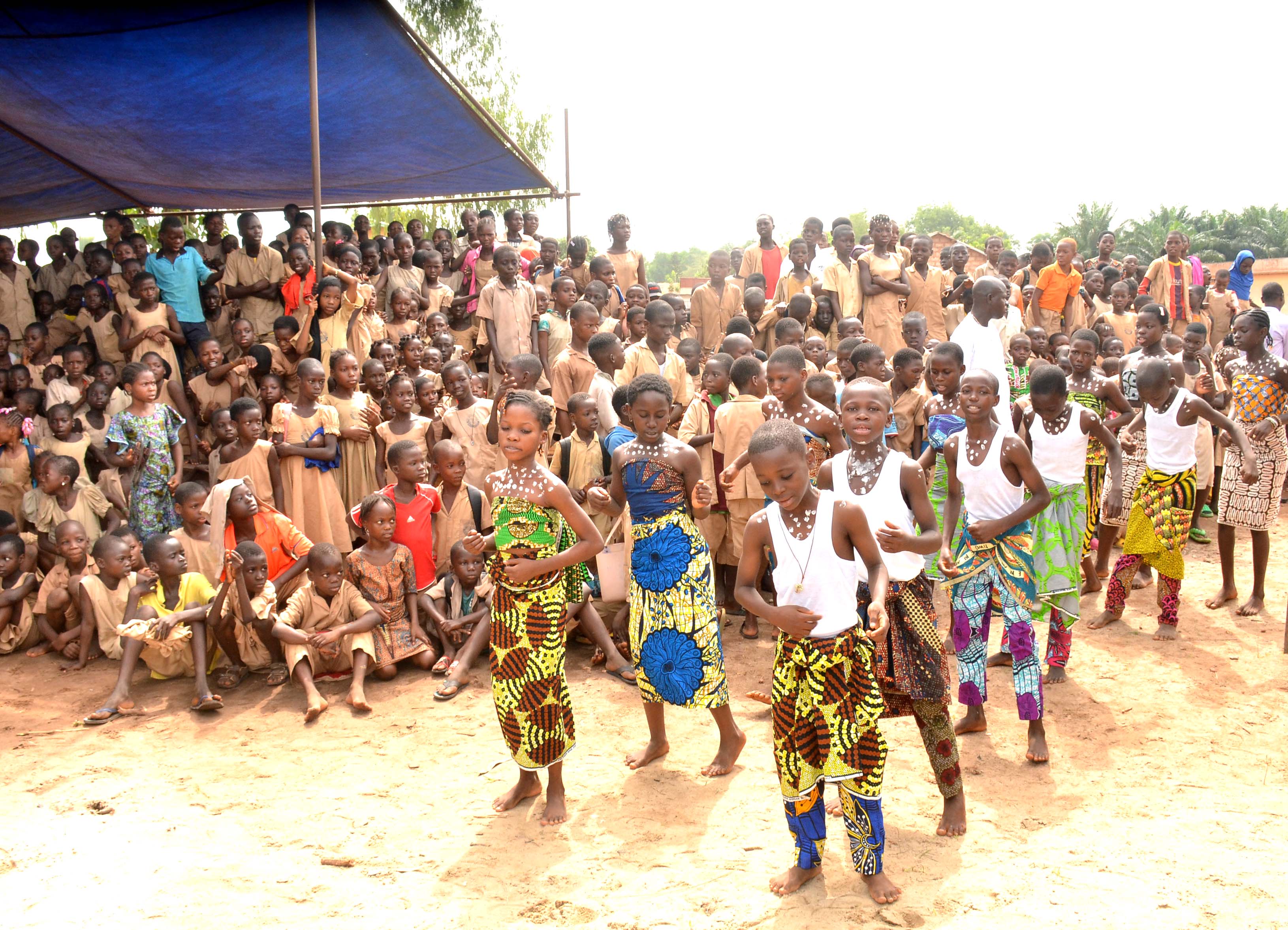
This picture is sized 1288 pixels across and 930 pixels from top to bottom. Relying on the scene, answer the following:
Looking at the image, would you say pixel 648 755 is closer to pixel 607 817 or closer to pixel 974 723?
pixel 607 817

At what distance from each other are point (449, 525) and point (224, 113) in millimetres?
4710

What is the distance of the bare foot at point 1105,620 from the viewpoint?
6.41 meters

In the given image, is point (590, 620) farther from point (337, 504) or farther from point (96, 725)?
point (96, 725)

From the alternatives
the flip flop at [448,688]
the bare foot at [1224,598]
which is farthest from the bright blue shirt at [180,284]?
the bare foot at [1224,598]

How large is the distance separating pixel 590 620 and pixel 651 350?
6.25ft

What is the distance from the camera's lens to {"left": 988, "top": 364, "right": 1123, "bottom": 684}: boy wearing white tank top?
16.7 feet

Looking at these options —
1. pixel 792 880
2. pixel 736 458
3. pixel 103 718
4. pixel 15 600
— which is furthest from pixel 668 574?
pixel 15 600

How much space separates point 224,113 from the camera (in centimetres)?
862

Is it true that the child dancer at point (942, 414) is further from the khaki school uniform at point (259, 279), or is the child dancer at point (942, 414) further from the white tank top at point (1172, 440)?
the khaki school uniform at point (259, 279)

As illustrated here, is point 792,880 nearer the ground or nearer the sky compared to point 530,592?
nearer the ground

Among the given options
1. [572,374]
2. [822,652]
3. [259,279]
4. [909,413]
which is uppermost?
[259,279]

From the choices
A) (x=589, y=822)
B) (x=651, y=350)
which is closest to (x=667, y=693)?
(x=589, y=822)

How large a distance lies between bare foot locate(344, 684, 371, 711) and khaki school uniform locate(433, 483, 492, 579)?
39.0 inches

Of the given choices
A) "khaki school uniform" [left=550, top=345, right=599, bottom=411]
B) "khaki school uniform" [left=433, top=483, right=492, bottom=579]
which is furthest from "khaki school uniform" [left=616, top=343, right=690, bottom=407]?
"khaki school uniform" [left=433, top=483, right=492, bottom=579]
